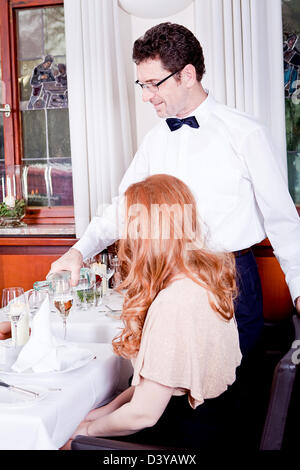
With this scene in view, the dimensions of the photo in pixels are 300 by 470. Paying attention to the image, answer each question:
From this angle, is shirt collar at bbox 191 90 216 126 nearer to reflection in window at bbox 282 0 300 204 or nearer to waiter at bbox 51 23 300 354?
waiter at bbox 51 23 300 354

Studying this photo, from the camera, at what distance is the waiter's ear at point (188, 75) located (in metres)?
1.99

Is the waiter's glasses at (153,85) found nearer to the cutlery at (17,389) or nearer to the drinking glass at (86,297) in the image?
the drinking glass at (86,297)

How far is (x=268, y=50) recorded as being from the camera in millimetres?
2945

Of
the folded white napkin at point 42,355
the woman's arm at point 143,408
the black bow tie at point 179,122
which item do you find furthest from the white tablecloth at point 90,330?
the black bow tie at point 179,122

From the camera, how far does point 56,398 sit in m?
1.34

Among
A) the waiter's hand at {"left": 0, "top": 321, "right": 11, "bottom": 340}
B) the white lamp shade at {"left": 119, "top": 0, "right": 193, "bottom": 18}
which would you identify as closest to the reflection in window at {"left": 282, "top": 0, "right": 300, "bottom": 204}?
the white lamp shade at {"left": 119, "top": 0, "right": 193, "bottom": 18}

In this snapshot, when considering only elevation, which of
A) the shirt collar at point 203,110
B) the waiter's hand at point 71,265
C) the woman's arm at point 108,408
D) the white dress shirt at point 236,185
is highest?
the shirt collar at point 203,110

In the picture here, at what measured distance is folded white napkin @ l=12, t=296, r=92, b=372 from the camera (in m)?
1.50

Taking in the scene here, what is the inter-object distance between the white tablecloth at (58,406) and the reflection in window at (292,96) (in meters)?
1.97

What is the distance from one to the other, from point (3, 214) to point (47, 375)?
2255 millimetres

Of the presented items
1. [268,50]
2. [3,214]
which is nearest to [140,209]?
[268,50]

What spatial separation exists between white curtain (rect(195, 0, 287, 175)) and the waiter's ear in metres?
0.99
